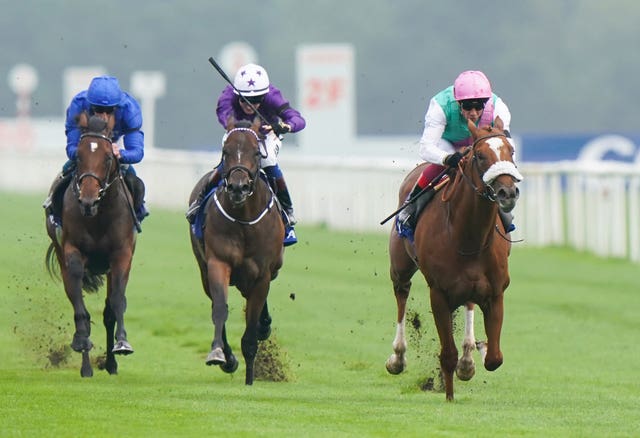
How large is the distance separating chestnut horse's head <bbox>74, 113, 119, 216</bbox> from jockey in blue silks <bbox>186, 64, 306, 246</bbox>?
0.63m

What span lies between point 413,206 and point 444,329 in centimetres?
102

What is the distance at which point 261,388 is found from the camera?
1125 centimetres

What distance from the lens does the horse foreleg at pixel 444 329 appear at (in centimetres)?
1034


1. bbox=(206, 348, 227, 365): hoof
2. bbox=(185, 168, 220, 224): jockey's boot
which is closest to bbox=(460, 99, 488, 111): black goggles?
bbox=(185, 168, 220, 224): jockey's boot

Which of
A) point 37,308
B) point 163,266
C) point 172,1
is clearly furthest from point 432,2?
point 37,308

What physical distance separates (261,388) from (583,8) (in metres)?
56.2

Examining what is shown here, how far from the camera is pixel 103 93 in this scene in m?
12.0

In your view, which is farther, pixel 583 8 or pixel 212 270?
pixel 583 8

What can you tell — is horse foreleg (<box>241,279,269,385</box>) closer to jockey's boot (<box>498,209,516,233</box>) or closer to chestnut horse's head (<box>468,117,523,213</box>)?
jockey's boot (<box>498,209,516,233</box>)

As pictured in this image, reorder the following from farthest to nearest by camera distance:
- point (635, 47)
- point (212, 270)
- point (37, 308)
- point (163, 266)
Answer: point (635, 47) < point (163, 266) < point (37, 308) < point (212, 270)

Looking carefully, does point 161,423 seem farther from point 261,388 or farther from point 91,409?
point 261,388

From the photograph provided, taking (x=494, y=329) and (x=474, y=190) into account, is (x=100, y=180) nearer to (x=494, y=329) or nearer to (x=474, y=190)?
(x=474, y=190)

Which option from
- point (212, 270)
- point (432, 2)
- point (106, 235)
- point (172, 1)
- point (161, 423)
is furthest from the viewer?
point (172, 1)

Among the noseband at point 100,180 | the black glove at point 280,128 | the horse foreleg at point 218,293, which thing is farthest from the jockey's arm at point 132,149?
the horse foreleg at point 218,293
